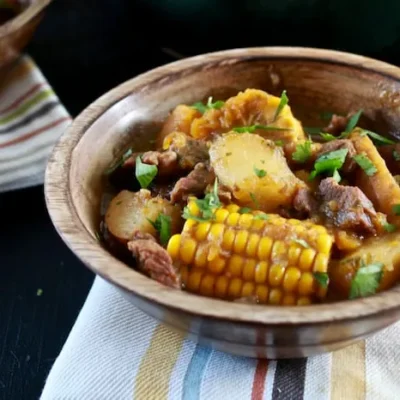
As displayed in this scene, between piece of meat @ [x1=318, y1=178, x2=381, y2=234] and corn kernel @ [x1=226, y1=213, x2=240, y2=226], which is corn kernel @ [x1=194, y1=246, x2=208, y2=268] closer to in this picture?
corn kernel @ [x1=226, y1=213, x2=240, y2=226]

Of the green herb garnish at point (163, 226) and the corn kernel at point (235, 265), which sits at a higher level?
the corn kernel at point (235, 265)

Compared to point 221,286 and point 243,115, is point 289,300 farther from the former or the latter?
point 243,115

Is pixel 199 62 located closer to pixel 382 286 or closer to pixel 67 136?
pixel 67 136

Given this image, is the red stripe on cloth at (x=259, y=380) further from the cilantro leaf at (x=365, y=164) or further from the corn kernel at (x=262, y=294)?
the cilantro leaf at (x=365, y=164)

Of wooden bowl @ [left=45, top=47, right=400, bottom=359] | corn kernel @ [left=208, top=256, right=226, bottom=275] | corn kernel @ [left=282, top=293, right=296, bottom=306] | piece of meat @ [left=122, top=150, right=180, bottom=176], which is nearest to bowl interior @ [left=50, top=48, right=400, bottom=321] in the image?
wooden bowl @ [left=45, top=47, right=400, bottom=359]

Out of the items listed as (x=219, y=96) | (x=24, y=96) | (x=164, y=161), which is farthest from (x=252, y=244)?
(x=24, y=96)

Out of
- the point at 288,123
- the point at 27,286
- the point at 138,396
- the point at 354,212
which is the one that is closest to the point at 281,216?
the point at 354,212

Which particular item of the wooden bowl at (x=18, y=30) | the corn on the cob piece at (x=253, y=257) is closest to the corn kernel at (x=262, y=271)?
the corn on the cob piece at (x=253, y=257)
